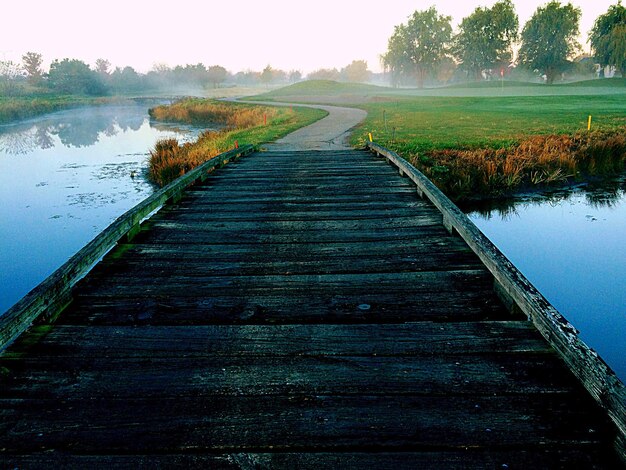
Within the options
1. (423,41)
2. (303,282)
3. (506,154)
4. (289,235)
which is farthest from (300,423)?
(423,41)

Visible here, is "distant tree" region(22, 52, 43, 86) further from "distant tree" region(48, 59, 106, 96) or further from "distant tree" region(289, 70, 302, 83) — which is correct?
"distant tree" region(289, 70, 302, 83)

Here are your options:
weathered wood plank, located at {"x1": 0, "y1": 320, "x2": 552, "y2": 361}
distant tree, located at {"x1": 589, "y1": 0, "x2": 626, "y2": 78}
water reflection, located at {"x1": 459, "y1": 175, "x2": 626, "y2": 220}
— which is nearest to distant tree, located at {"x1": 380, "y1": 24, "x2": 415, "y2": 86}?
distant tree, located at {"x1": 589, "y1": 0, "x2": 626, "y2": 78}

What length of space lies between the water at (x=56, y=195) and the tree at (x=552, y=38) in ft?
253

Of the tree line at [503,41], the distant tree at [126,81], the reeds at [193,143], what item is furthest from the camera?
the distant tree at [126,81]

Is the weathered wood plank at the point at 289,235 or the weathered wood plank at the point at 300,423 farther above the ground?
the weathered wood plank at the point at 289,235

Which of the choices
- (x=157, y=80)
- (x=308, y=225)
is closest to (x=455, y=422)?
(x=308, y=225)

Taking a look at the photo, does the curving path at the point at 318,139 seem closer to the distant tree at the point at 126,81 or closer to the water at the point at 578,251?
the water at the point at 578,251

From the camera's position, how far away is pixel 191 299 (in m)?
3.25

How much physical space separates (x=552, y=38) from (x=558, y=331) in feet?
308

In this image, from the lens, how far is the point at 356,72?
181625 mm

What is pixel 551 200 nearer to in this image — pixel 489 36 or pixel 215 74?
pixel 489 36

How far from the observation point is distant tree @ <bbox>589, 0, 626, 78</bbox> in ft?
197

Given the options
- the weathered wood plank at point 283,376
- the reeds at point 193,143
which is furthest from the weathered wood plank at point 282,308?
the reeds at point 193,143

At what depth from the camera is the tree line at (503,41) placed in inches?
2564
